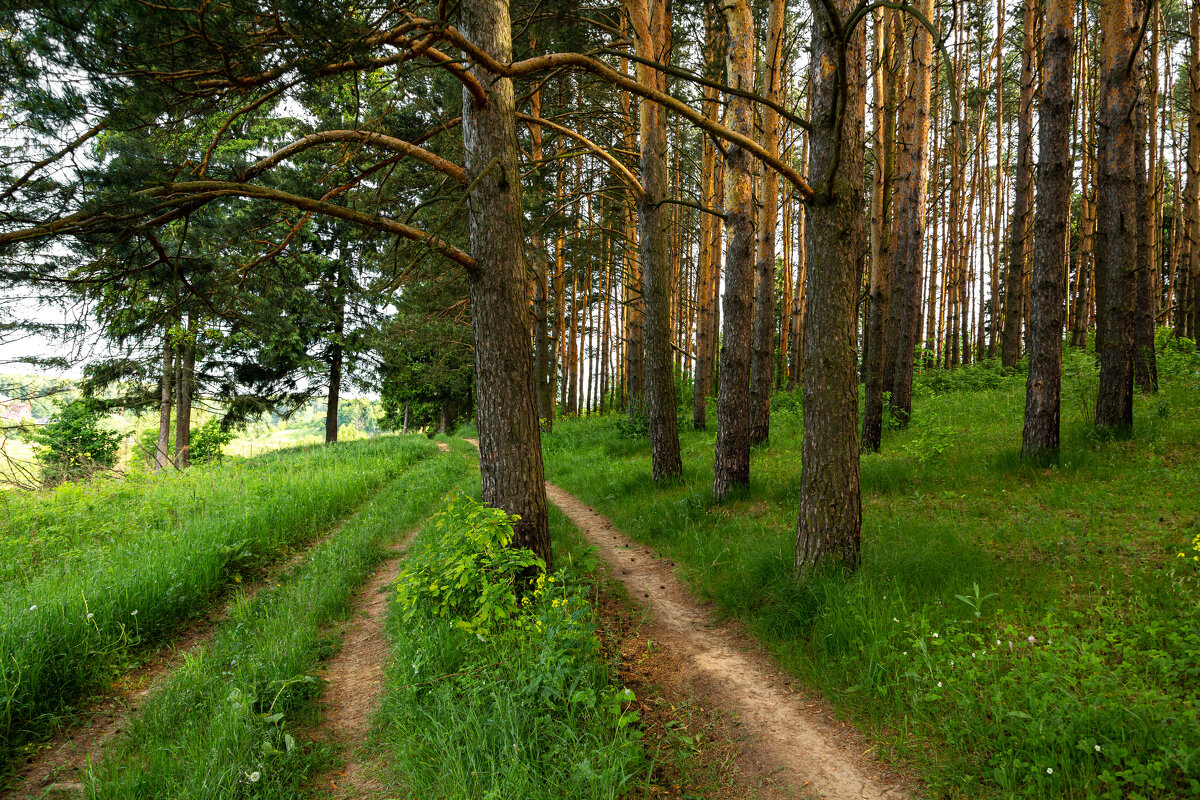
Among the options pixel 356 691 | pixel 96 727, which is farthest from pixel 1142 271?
pixel 96 727

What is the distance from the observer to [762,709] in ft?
10.7

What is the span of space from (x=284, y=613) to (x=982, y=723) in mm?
5485

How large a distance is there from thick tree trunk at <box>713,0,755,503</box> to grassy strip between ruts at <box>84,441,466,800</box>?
199 inches

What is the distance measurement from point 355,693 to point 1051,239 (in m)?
9.08

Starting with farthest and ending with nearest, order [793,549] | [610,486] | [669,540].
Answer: [610,486]
[669,540]
[793,549]

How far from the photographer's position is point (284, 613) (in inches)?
186

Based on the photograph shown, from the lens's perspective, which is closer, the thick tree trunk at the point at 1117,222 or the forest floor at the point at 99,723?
the forest floor at the point at 99,723

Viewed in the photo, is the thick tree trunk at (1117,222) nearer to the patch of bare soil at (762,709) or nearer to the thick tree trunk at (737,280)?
the thick tree trunk at (737,280)

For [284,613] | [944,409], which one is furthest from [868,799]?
[944,409]

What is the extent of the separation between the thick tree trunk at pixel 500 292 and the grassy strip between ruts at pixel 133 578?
10.6 ft

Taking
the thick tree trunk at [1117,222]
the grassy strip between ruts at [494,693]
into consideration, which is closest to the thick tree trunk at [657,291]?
the grassy strip between ruts at [494,693]

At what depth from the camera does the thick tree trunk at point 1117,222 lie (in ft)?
21.4

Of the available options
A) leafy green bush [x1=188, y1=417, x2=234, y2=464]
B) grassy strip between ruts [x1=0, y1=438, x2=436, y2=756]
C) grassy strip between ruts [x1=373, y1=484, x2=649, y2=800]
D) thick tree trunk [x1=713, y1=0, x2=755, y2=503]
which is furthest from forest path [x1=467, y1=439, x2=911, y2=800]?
leafy green bush [x1=188, y1=417, x2=234, y2=464]

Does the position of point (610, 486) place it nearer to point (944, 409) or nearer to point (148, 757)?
point (148, 757)
